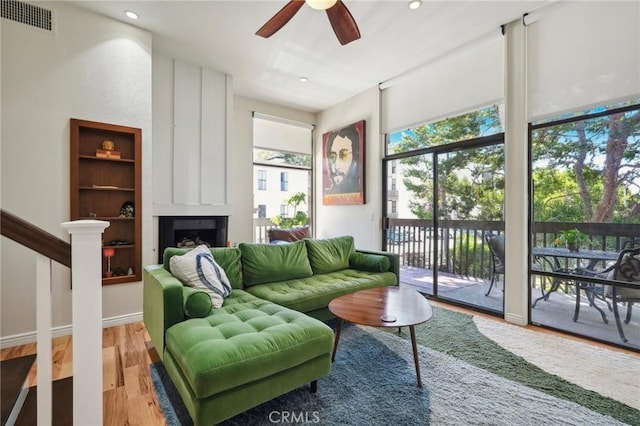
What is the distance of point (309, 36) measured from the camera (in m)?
3.26

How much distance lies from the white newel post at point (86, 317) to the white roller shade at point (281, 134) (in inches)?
172

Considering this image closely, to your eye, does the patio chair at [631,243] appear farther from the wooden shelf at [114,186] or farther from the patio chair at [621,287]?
the wooden shelf at [114,186]

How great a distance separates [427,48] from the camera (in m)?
3.48

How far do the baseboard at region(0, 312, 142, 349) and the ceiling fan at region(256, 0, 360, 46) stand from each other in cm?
289

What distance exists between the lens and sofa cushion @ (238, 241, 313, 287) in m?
2.79

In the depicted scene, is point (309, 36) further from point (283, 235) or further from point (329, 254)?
point (283, 235)

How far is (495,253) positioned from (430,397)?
213cm

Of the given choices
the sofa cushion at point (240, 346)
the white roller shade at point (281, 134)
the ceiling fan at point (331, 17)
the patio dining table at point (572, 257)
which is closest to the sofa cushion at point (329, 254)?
the sofa cushion at point (240, 346)

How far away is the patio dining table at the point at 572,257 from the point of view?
8.56ft

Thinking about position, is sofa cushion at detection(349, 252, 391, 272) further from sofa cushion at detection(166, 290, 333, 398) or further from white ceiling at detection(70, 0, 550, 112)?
white ceiling at detection(70, 0, 550, 112)

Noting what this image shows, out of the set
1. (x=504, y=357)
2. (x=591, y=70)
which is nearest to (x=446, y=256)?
(x=504, y=357)

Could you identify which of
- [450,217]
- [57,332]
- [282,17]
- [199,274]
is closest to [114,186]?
[57,332]

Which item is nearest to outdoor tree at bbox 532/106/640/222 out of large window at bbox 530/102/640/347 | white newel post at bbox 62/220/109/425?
large window at bbox 530/102/640/347

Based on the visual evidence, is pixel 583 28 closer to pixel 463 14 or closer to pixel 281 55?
pixel 463 14
